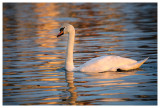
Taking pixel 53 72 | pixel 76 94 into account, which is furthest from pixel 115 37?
pixel 76 94

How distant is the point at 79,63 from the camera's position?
1299 cm

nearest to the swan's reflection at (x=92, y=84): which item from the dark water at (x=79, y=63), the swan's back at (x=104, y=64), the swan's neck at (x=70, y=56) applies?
the dark water at (x=79, y=63)

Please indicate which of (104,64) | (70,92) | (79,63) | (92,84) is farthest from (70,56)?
(70,92)

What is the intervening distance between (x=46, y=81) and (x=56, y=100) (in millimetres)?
1951

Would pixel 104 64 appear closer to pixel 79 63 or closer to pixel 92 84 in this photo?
pixel 92 84

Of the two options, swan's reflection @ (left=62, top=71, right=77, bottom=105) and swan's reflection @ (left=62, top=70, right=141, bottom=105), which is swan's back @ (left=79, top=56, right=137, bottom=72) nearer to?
swan's reflection @ (left=62, top=70, right=141, bottom=105)

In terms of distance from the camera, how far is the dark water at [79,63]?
9016 mm

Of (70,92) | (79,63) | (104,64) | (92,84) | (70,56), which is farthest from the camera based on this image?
(79,63)

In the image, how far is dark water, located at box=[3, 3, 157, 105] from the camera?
9016 millimetres

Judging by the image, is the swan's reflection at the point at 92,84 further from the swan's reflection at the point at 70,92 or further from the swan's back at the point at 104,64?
the swan's back at the point at 104,64

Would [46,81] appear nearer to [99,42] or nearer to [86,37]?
[99,42]

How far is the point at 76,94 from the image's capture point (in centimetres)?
931

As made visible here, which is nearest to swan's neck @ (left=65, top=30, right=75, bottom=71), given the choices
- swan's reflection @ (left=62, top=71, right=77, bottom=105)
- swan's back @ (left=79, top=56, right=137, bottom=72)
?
swan's reflection @ (left=62, top=71, right=77, bottom=105)

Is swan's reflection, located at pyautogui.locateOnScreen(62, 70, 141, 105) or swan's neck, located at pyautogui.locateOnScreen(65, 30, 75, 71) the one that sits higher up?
swan's neck, located at pyautogui.locateOnScreen(65, 30, 75, 71)
